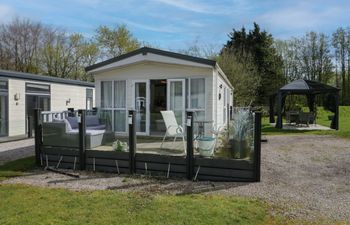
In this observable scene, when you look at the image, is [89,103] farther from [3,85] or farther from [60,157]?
[60,157]

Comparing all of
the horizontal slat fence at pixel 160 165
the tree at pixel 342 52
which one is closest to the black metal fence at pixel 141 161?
the horizontal slat fence at pixel 160 165

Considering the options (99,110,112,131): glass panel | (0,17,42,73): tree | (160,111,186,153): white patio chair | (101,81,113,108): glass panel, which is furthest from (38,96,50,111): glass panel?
(0,17,42,73): tree

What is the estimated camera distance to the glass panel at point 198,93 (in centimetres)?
938

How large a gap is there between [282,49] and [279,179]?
87.2 ft

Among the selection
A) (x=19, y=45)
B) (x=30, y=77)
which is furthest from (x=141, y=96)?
(x=19, y=45)

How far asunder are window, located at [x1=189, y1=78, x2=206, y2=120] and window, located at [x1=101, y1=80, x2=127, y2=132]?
2.28m

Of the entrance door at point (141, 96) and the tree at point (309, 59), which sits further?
the tree at point (309, 59)

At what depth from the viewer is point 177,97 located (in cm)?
967

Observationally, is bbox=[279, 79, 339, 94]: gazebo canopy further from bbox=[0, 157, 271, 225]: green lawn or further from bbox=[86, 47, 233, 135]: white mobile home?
bbox=[0, 157, 271, 225]: green lawn

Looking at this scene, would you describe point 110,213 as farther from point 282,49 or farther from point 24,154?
point 282,49

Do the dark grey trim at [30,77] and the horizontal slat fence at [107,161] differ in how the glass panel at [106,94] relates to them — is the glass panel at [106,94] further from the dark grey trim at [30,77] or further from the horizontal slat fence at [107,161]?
the dark grey trim at [30,77]

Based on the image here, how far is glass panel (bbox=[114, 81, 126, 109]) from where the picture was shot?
33.8 ft

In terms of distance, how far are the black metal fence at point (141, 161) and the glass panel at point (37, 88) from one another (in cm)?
674

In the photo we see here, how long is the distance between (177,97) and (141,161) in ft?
12.7
